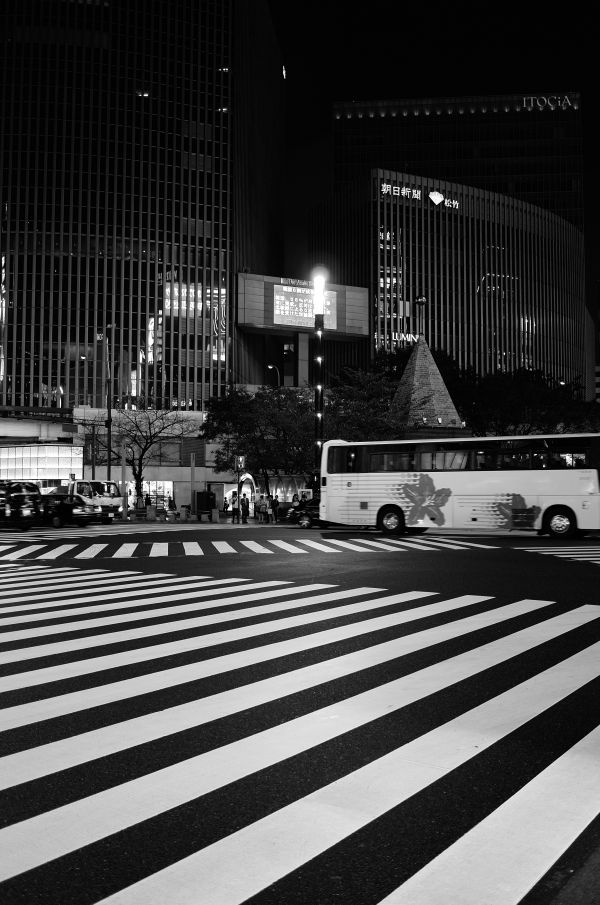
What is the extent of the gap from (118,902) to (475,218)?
129710 millimetres

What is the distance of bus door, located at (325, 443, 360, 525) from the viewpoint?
28375mm

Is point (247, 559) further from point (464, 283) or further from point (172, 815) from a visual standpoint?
point (464, 283)

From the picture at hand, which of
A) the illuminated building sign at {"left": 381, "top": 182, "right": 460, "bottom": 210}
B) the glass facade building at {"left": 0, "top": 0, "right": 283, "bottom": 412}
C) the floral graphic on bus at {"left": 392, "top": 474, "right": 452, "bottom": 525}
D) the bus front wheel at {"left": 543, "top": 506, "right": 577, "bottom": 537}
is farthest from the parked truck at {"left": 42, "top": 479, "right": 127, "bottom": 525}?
the illuminated building sign at {"left": 381, "top": 182, "right": 460, "bottom": 210}

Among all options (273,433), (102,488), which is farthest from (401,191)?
(102,488)

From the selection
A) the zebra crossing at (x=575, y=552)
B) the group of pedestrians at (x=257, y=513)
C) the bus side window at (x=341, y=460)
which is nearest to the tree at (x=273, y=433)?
the group of pedestrians at (x=257, y=513)

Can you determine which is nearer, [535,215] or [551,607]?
A: [551,607]

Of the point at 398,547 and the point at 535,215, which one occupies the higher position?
the point at 535,215

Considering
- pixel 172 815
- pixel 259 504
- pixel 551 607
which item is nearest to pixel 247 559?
pixel 551 607

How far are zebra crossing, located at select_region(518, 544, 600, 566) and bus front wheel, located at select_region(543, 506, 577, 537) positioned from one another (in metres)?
2.61

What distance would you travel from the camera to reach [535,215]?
5118 inches

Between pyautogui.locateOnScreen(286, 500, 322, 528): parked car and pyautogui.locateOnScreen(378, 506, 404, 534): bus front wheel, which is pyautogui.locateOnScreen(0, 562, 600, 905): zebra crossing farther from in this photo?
pyautogui.locateOnScreen(286, 500, 322, 528): parked car

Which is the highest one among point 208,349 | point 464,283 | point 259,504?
point 464,283

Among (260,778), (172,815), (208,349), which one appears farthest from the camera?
(208,349)

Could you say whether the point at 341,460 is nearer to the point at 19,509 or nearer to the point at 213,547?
the point at 213,547
